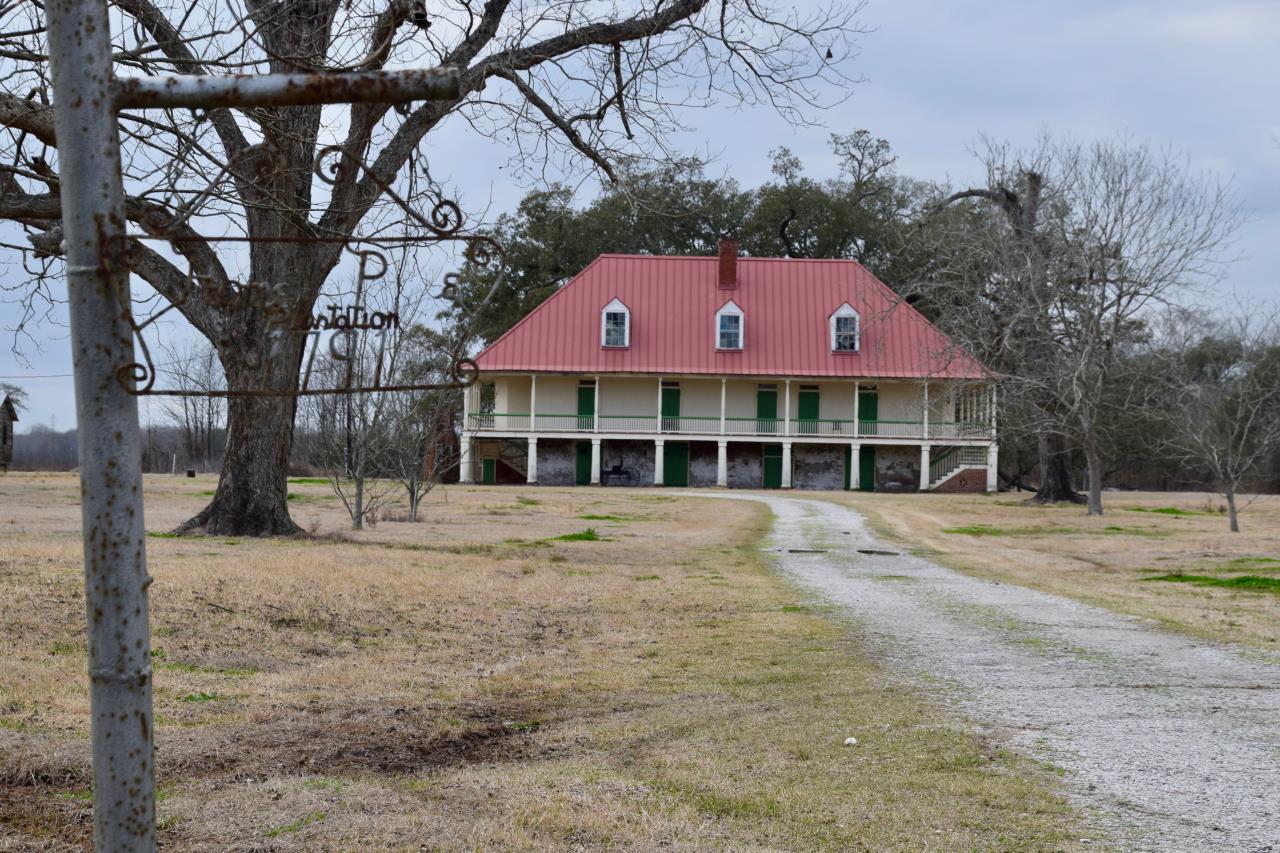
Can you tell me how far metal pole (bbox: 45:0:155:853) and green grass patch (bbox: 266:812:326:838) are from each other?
1548 mm

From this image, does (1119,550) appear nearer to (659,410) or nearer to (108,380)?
(108,380)

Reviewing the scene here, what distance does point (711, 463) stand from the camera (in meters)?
46.2

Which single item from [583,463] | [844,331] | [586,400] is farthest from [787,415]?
[583,463]

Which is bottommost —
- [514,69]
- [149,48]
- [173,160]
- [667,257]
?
[173,160]

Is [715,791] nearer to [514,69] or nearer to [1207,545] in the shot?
[514,69]

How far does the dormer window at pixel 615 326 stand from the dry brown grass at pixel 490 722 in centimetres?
3236

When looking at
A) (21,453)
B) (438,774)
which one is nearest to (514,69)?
(438,774)

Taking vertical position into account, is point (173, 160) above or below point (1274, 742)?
above

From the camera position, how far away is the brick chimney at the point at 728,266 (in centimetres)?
4597

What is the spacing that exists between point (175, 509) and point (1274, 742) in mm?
21320

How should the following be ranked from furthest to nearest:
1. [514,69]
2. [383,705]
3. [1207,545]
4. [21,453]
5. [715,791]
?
[21,453] → [1207,545] → [514,69] → [383,705] → [715,791]

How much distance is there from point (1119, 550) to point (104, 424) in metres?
19.8

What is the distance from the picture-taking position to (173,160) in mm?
5980

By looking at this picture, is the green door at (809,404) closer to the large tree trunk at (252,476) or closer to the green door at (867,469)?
the green door at (867,469)
